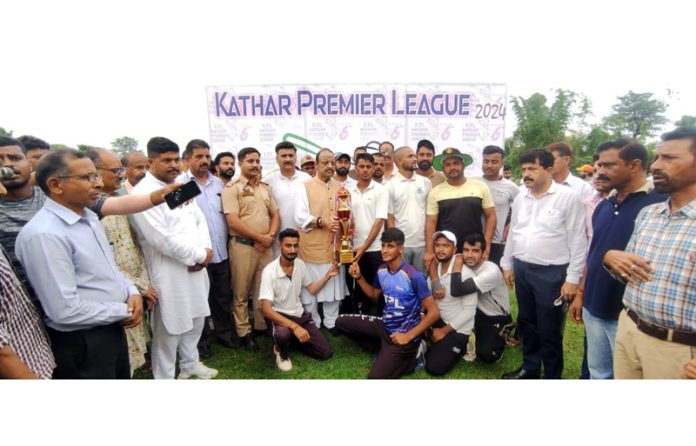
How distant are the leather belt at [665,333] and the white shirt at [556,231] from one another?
34.1 inches

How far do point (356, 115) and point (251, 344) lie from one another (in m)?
3.97

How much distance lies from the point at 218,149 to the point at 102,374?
455 centimetres

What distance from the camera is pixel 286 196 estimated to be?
14.1 feet

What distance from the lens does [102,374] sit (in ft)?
6.71

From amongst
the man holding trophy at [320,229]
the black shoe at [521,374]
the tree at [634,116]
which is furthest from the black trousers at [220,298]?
the tree at [634,116]

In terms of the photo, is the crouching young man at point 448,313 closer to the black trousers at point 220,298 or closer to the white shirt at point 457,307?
the white shirt at point 457,307

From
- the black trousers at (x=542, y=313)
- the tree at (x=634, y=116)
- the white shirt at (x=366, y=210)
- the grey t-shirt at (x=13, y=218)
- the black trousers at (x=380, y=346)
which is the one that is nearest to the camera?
the grey t-shirt at (x=13, y=218)

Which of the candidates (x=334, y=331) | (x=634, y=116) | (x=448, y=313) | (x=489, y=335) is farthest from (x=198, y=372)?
(x=634, y=116)

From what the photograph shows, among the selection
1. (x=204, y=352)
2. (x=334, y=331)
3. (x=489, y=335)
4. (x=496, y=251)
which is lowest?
(x=334, y=331)

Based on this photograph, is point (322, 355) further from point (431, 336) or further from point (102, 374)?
point (102, 374)

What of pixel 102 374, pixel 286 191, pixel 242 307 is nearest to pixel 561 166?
pixel 286 191

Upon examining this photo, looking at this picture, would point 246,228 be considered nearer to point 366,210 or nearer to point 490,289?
point 366,210

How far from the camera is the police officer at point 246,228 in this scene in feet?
12.7

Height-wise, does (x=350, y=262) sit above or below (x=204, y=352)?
above
